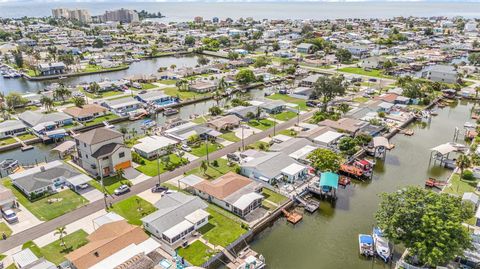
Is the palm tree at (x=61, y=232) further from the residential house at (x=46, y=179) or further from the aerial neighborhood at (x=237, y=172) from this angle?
the residential house at (x=46, y=179)

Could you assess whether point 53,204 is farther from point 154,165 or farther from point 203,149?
point 203,149

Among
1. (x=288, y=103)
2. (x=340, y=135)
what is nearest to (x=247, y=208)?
(x=340, y=135)

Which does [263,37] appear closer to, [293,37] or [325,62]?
[293,37]

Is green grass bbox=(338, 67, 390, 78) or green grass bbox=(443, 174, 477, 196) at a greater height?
green grass bbox=(338, 67, 390, 78)

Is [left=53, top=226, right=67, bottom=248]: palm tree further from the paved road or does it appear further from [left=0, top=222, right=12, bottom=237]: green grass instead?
[left=0, top=222, right=12, bottom=237]: green grass

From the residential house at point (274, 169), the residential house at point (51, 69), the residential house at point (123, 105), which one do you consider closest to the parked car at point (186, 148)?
the residential house at point (274, 169)

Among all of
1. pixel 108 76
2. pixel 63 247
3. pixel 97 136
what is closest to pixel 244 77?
pixel 108 76

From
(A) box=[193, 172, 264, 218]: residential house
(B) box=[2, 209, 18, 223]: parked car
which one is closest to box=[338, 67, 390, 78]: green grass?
(A) box=[193, 172, 264, 218]: residential house
